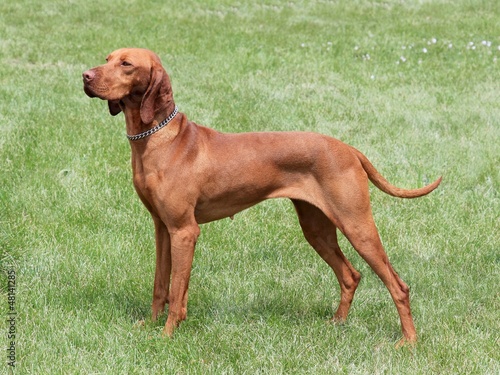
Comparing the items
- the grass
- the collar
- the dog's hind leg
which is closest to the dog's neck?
the collar

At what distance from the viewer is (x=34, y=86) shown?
10.2 metres

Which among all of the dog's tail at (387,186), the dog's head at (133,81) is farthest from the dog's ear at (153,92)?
the dog's tail at (387,186)

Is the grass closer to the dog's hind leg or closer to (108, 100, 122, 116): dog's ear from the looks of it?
the dog's hind leg

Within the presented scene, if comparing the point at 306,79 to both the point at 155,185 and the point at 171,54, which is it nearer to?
the point at 171,54

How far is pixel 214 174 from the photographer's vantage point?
452cm

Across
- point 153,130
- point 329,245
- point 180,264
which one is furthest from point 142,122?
point 329,245

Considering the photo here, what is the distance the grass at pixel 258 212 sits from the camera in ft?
14.8

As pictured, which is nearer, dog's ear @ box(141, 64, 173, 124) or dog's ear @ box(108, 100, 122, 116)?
dog's ear @ box(141, 64, 173, 124)

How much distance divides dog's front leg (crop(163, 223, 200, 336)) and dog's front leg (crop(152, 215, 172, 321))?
21 cm

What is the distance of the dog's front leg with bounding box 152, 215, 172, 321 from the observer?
187 inches

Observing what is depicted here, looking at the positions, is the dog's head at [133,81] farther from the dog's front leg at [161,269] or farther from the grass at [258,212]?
the grass at [258,212]

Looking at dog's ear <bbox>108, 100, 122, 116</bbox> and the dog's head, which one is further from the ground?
the dog's head

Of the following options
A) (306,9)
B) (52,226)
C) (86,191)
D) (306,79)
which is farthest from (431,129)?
(306,9)

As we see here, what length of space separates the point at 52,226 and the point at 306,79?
5726mm
